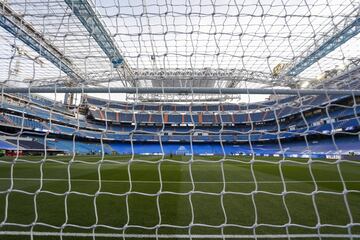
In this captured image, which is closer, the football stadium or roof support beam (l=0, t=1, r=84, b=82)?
the football stadium

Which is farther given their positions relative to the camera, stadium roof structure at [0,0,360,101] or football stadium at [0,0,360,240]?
stadium roof structure at [0,0,360,101]

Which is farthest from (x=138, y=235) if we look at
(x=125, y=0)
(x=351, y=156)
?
(x=351, y=156)

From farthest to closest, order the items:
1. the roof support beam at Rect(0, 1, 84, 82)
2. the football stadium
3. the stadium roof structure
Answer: the roof support beam at Rect(0, 1, 84, 82) < the stadium roof structure < the football stadium

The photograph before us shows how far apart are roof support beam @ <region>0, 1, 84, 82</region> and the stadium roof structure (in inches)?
1.0

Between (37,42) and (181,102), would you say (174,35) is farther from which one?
(37,42)

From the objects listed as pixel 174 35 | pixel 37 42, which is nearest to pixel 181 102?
pixel 174 35

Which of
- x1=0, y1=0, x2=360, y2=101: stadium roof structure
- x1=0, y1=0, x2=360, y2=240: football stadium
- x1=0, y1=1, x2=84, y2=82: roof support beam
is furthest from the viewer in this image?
x1=0, y1=1, x2=84, y2=82: roof support beam

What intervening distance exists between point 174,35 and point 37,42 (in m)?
3.15

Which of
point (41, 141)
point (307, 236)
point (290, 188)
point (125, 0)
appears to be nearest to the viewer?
point (307, 236)

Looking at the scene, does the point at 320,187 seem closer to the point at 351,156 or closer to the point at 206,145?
the point at 351,156

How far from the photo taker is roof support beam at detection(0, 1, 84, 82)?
183 inches

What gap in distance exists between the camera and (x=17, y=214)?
3.28 m

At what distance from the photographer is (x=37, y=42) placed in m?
5.55

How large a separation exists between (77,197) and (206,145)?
33965 millimetres
